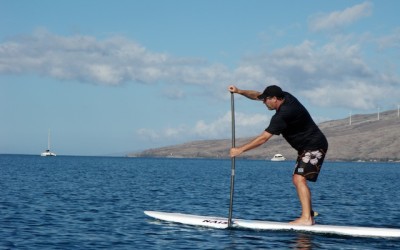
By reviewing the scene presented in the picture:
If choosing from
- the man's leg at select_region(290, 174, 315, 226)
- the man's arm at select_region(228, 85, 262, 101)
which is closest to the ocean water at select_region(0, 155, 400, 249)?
the man's leg at select_region(290, 174, 315, 226)

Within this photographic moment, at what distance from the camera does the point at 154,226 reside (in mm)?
22297

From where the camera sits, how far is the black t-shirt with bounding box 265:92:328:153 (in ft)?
60.4

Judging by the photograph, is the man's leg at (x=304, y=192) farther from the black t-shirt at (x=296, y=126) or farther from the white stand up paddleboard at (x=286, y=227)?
the black t-shirt at (x=296, y=126)

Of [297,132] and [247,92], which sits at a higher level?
[247,92]

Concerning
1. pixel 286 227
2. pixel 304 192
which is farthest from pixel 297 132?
pixel 286 227

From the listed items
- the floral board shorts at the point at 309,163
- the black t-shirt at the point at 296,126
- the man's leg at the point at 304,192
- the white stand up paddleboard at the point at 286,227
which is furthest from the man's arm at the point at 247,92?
the white stand up paddleboard at the point at 286,227

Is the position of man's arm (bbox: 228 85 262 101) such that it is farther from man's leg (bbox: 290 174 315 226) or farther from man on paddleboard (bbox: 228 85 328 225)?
man's leg (bbox: 290 174 315 226)

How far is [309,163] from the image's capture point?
19188mm

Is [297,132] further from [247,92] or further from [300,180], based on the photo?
[247,92]

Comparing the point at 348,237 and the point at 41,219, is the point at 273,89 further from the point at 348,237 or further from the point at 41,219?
the point at 41,219

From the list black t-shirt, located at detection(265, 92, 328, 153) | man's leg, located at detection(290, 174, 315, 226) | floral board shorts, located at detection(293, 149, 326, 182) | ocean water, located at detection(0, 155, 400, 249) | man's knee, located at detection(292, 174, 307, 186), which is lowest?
ocean water, located at detection(0, 155, 400, 249)

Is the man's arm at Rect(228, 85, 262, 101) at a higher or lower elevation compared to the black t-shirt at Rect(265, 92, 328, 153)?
higher

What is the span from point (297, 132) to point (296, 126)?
0.95ft

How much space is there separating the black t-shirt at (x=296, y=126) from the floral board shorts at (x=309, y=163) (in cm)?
15
